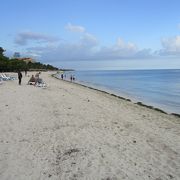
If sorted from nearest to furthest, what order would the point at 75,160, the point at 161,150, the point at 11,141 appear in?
the point at 75,160
the point at 161,150
the point at 11,141

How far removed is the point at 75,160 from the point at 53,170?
0.70m

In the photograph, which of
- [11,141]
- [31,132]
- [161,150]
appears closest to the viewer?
[161,150]

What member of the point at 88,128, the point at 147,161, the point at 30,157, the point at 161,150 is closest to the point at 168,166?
the point at 147,161

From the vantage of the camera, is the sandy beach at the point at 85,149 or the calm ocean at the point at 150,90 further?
the calm ocean at the point at 150,90

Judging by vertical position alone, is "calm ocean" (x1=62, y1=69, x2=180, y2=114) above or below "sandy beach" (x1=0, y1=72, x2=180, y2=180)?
below

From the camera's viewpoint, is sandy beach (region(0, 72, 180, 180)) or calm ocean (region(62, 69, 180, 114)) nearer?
sandy beach (region(0, 72, 180, 180))

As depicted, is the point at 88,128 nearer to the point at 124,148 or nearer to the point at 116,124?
the point at 116,124

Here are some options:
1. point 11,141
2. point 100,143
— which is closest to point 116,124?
point 100,143

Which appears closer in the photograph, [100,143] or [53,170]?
[53,170]

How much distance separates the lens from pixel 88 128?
9.78 meters

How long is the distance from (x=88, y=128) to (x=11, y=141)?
2.73 m

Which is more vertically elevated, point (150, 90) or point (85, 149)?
point (85, 149)

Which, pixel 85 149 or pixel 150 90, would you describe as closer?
pixel 85 149

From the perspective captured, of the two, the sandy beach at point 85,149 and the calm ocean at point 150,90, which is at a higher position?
the sandy beach at point 85,149
